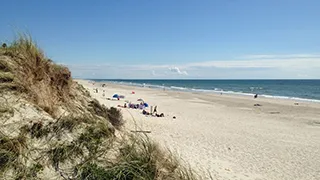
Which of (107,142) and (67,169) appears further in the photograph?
(107,142)

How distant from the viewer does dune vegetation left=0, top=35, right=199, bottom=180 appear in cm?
335

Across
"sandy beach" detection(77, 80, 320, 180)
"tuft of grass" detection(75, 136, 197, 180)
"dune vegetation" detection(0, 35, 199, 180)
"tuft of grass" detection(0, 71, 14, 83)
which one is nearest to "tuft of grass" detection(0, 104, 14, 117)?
"dune vegetation" detection(0, 35, 199, 180)

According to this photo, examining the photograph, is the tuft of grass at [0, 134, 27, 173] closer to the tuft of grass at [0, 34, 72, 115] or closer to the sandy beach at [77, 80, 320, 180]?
the tuft of grass at [0, 34, 72, 115]

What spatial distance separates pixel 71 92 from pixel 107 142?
315cm

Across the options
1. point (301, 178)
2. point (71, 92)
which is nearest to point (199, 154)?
point (301, 178)

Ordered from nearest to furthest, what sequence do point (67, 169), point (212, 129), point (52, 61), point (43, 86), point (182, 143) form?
point (67, 169) → point (43, 86) → point (52, 61) → point (182, 143) → point (212, 129)

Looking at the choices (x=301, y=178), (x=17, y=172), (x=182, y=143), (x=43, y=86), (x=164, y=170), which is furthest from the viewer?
(x=182, y=143)

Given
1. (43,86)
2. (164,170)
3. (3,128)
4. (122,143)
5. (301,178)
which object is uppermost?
(43,86)

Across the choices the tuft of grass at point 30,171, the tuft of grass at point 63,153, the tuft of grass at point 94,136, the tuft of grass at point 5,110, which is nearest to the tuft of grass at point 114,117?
the tuft of grass at point 94,136

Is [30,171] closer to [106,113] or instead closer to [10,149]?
[10,149]

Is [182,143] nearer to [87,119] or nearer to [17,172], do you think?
[87,119]

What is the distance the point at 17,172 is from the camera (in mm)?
3201

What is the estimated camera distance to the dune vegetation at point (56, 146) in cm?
335

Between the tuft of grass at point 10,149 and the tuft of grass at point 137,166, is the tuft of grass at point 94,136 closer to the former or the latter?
the tuft of grass at point 137,166
